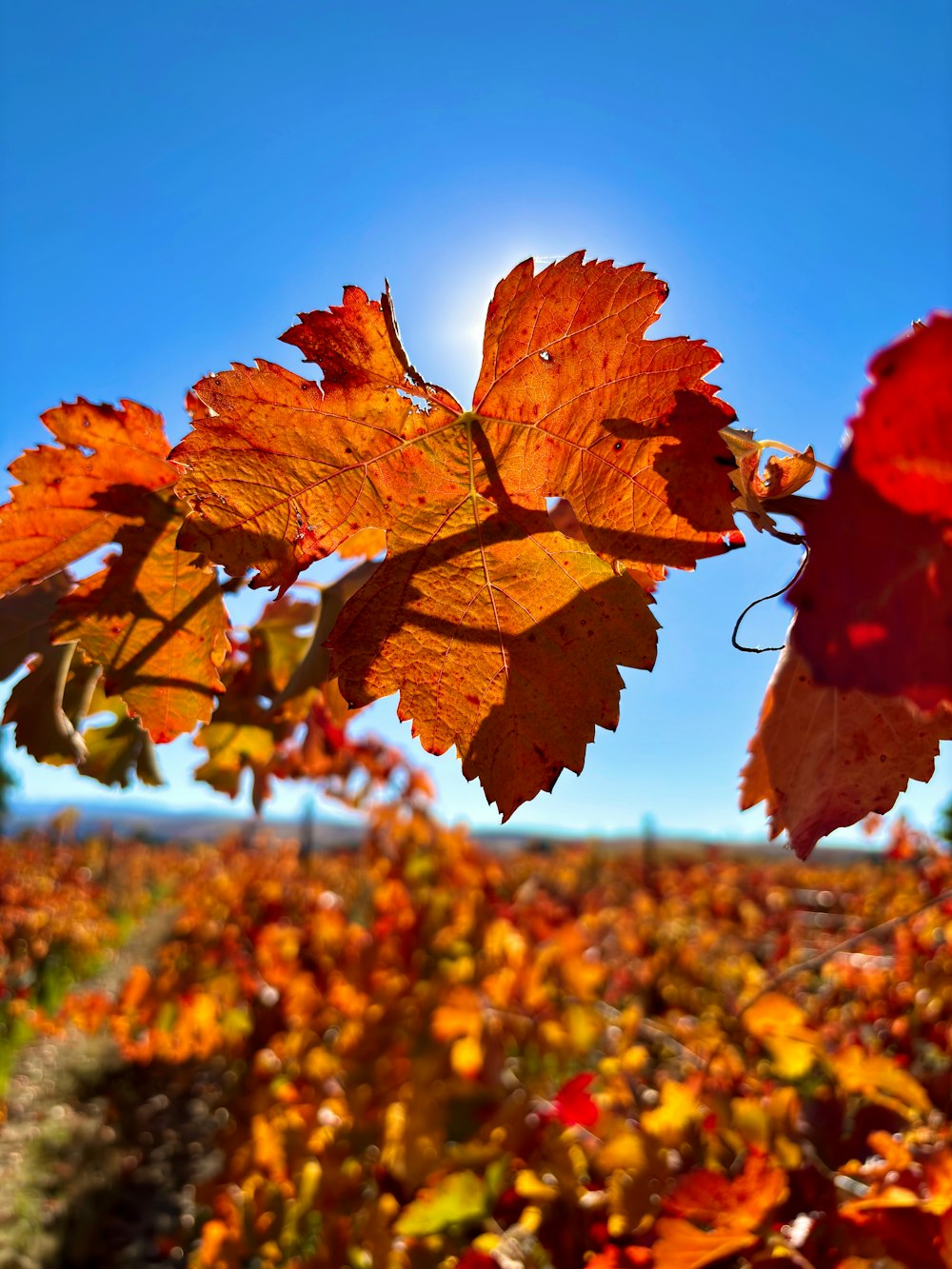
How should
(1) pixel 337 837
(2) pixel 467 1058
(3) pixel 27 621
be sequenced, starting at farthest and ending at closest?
(1) pixel 337 837 < (2) pixel 467 1058 < (3) pixel 27 621

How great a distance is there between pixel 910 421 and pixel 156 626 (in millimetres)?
556

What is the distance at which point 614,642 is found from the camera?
0.54 metres

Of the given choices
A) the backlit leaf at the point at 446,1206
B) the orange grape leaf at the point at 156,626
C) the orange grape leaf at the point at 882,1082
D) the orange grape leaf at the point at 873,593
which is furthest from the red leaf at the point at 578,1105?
the orange grape leaf at the point at 873,593

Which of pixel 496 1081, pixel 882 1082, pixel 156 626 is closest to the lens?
pixel 156 626

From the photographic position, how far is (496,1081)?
7.43 feet

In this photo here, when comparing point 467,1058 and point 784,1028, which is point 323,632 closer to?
point 784,1028

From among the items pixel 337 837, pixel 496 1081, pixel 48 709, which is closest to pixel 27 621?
pixel 48 709

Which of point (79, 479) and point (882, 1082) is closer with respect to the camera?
point (79, 479)

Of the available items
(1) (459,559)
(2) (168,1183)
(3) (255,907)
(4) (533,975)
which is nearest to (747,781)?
(1) (459,559)

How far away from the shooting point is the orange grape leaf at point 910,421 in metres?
0.30

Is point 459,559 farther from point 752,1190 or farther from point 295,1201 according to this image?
point 295,1201

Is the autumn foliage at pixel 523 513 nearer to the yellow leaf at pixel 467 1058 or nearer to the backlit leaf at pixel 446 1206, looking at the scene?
the backlit leaf at pixel 446 1206

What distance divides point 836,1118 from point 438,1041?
90.5 inches

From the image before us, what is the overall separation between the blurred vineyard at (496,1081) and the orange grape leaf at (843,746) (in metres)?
0.50
